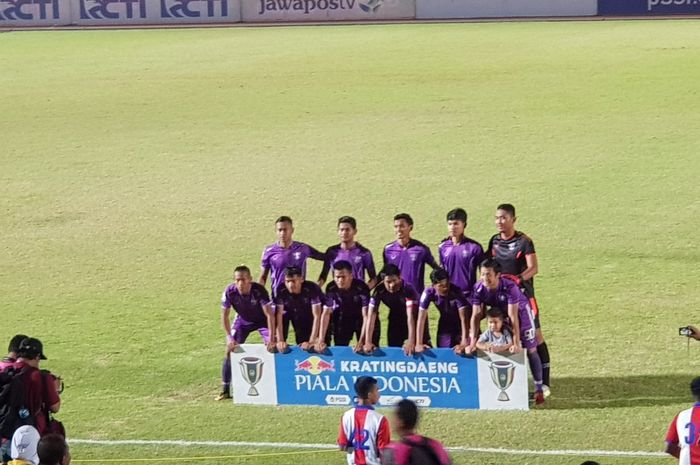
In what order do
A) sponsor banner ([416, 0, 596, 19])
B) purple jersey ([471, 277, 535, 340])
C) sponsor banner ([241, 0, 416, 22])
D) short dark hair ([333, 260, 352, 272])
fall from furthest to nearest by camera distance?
sponsor banner ([241, 0, 416, 22]) → sponsor banner ([416, 0, 596, 19]) → short dark hair ([333, 260, 352, 272]) → purple jersey ([471, 277, 535, 340])

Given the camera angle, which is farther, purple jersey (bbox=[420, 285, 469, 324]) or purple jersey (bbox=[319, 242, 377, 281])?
purple jersey (bbox=[319, 242, 377, 281])

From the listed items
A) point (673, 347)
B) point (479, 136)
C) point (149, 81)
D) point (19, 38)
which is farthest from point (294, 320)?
point (19, 38)

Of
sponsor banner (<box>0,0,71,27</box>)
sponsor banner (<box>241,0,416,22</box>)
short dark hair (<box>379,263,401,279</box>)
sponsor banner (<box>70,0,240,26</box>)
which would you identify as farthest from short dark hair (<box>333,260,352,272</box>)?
sponsor banner (<box>0,0,71,27</box>)

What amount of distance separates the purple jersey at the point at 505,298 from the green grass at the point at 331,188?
91 cm

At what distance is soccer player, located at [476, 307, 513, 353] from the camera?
11.9 m

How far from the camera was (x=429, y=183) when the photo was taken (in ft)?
76.0

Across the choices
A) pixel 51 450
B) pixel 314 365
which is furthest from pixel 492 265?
pixel 51 450

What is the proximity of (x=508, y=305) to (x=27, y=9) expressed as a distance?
37.4 metres

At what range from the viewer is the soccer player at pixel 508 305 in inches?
477

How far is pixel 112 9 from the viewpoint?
45.5 metres

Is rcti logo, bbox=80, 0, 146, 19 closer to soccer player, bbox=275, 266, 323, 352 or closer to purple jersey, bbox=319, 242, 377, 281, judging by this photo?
purple jersey, bbox=319, 242, 377, 281

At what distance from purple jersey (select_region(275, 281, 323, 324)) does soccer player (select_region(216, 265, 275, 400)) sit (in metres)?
0.17

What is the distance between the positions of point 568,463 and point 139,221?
39.5 feet

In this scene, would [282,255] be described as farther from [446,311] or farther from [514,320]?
[514,320]
